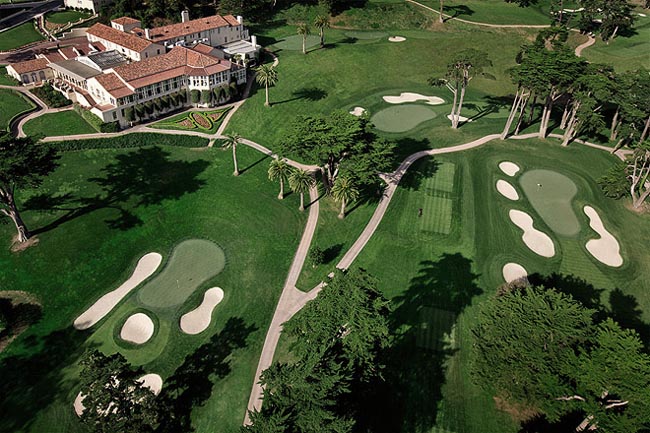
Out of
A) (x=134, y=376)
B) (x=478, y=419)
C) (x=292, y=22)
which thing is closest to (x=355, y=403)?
(x=478, y=419)

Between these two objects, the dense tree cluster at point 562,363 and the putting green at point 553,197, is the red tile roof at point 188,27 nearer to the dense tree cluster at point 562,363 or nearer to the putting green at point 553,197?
the putting green at point 553,197

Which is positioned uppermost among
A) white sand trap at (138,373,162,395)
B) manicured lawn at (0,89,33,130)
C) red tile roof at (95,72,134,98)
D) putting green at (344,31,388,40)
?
putting green at (344,31,388,40)

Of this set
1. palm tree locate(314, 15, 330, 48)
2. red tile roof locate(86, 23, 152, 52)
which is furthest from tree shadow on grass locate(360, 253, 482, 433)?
palm tree locate(314, 15, 330, 48)

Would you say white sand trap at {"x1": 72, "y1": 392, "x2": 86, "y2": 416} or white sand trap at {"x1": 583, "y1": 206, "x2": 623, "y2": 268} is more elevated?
white sand trap at {"x1": 583, "y1": 206, "x2": 623, "y2": 268}

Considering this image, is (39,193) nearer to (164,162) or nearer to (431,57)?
(164,162)

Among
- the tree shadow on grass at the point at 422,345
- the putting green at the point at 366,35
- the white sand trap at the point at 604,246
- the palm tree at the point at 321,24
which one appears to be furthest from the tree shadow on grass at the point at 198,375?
the putting green at the point at 366,35

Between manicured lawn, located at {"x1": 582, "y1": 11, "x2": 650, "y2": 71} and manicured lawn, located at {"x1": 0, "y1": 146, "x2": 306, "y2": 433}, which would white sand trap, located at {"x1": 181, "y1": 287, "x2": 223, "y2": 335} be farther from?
manicured lawn, located at {"x1": 582, "y1": 11, "x2": 650, "y2": 71}

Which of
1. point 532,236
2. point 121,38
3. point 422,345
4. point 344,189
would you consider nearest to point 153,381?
point 422,345
